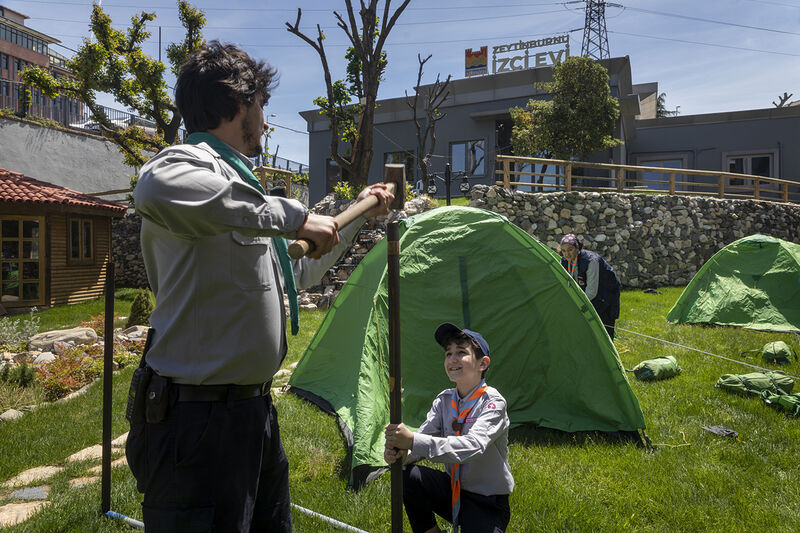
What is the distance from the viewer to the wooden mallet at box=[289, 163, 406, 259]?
57.7 inches

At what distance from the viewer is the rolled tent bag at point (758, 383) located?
544 centimetres

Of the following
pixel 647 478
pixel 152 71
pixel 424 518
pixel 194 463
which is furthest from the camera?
pixel 152 71

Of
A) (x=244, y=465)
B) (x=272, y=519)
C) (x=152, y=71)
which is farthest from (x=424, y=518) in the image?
(x=152, y=71)

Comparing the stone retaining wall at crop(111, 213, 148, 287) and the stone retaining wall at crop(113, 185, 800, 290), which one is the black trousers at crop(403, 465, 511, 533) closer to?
the stone retaining wall at crop(113, 185, 800, 290)

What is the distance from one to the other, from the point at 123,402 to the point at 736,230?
17954mm

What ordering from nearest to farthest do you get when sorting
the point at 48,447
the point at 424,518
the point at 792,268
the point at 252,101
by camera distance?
the point at 252,101, the point at 424,518, the point at 48,447, the point at 792,268

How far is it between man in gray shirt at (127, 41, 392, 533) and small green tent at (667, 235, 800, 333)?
9953mm

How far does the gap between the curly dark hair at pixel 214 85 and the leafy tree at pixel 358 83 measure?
14100 millimetres

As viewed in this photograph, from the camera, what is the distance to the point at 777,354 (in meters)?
6.76

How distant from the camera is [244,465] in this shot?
64.3 inches

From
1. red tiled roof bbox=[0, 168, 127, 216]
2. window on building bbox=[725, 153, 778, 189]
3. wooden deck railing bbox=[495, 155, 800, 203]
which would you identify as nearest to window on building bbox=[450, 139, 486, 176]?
wooden deck railing bbox=[495, 155, 800, 203]

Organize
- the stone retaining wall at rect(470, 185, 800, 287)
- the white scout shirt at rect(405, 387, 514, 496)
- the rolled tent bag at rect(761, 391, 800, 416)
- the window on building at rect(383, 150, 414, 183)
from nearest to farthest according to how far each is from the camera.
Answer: the white scout shirt at rect(405, 387, 514, 496) → the rolled tent bag at rect(761, 391, 800, 416) → the stone retaining wall at rect(470, 185, 800, 287) → the window on building at rect(383, 150, 414, 183)

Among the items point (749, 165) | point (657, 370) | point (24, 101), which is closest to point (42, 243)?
point (24, 101)

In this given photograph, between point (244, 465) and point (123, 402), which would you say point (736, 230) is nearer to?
point (123, 402)
